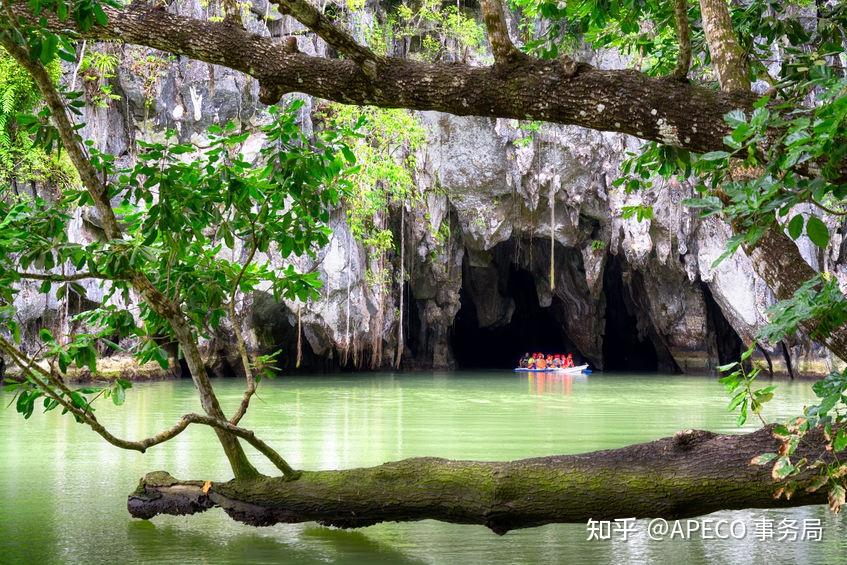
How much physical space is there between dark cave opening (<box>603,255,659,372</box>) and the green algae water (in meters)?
8.97

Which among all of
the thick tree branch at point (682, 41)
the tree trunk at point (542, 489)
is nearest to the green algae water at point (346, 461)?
the tree trunk at point (542, 489)

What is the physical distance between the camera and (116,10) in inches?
126

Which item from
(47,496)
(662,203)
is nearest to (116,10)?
(47,496)

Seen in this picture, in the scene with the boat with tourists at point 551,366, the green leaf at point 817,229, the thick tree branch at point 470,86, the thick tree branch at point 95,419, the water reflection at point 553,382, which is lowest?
the water reflection at point 553,382

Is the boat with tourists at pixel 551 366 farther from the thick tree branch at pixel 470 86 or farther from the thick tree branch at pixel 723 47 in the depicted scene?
the thick tree branch at pixel 470 86

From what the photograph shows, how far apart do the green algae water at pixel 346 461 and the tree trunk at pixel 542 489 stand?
0.73ft

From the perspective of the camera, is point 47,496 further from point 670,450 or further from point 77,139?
point 670,450

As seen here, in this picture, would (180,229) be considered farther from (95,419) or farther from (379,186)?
(379,186)

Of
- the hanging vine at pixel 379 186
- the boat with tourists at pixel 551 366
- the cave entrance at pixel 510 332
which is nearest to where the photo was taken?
the hanging vine at pixel 379 186

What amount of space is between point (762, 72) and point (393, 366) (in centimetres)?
1825

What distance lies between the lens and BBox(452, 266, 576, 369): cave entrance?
982 inches

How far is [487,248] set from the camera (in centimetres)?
2027

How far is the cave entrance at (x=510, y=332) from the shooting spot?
24.9 metres

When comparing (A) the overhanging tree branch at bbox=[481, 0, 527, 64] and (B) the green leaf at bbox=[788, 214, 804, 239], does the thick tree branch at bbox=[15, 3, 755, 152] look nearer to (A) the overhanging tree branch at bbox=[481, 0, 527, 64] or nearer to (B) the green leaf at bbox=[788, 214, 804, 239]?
(A) the overhanging tree branch at bbox=[481, 0, 527, 64]
